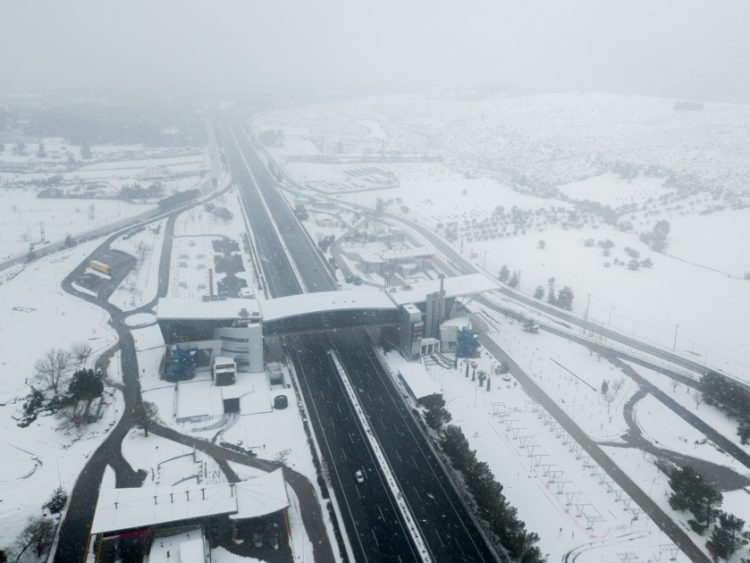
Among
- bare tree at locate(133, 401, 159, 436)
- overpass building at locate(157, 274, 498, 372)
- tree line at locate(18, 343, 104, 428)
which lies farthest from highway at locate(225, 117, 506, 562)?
tree line at locate(18, 343, 104, 428)

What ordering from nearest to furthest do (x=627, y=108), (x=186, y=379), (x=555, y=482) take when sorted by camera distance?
(x=555, y=482)
(x=186, y=379)
(x=627, y=108)

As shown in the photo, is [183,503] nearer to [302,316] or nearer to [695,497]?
[302,316]

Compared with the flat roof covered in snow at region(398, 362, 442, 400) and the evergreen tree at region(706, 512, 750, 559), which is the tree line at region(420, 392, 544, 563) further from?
the evergreen tree at region(706, 512, 750, 559)

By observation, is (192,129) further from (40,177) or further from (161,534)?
(161,534)

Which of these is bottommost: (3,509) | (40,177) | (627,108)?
(3,509)

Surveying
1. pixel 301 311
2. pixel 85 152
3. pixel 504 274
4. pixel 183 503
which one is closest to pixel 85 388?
pixel 183 503

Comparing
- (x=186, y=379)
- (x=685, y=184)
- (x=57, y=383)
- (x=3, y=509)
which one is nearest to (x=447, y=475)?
(x=186, y=379)

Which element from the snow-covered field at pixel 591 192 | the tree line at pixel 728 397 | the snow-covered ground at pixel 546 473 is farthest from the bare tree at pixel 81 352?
the tree line at pixel 728 397

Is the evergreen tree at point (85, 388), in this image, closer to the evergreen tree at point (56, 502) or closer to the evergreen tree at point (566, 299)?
the evergreen tree at point (56, 502)
